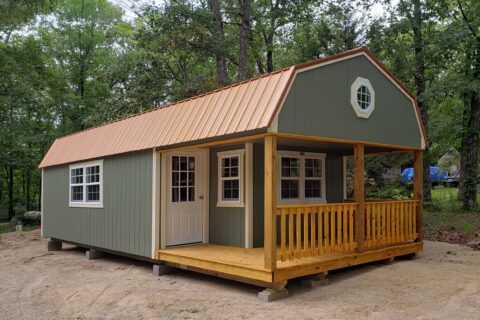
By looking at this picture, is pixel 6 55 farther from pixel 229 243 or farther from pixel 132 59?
pixel 229 243

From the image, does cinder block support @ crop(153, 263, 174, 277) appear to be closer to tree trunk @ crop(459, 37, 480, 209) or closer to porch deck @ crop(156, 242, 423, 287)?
porch deck @ crop(156, 242, 423, 287)

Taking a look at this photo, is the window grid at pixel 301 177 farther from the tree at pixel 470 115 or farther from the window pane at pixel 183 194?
the tree at pixel 470 115

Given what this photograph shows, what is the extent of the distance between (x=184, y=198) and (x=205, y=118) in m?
2.17

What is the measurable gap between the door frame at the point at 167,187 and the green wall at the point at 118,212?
9.3 inches

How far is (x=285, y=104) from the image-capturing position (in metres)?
6.10

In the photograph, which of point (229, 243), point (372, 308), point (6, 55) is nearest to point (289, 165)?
point (229, 243)

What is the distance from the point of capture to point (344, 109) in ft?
23.4

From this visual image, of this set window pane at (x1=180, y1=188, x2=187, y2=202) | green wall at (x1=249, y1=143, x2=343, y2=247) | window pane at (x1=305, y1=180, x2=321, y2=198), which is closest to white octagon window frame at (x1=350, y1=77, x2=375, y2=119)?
green wall at (x1=249, y1=143, x2=343, y2=247)

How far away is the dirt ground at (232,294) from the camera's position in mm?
5430

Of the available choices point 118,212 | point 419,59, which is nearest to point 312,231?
point 118,212

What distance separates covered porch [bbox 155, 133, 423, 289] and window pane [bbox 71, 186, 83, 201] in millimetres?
3682

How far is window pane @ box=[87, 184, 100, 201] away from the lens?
10092mm

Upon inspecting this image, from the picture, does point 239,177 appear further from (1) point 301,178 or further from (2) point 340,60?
(2) point 340,60

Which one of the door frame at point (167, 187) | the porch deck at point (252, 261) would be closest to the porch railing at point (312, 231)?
the porch deck at point (252, 261)
